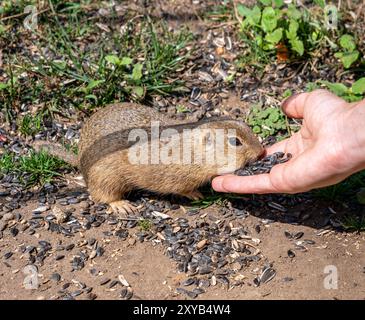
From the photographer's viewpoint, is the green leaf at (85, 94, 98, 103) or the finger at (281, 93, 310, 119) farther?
the green leaf at (85, 94, 98, 103)

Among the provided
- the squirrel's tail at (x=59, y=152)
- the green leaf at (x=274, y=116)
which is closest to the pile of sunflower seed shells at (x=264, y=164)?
the green leaf at (x=274, y=116)

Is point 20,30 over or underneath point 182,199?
over

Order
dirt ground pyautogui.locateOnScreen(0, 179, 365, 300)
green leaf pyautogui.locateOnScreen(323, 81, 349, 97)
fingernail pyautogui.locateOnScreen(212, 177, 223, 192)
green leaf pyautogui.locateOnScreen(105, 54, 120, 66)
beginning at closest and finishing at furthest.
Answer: dirt ground pyautogui.locateOnScreen(0, 179, 365, 300) → fingernail pyautogui.locateOnScreen(212, 177, 223, 192) → green leaf pyautogui.locateOnScreen(323, 81, 349, 97) → green leaf pyautogui.locateOnScreen(105, 54, 120, 66)

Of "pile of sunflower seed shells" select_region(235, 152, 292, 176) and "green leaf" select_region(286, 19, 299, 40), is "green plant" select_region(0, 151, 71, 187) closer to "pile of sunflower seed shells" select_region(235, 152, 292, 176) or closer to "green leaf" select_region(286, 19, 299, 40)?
"pile of sunflower seed shells" select_region(235, 152, 292, 176)

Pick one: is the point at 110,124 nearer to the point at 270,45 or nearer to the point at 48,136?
the point at 48,136

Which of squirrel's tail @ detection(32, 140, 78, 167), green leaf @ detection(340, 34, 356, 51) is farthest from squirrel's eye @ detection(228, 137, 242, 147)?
green leaf @ detection(340, 34, 356, 51)

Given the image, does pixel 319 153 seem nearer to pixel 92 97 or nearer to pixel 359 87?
pixel 359 87

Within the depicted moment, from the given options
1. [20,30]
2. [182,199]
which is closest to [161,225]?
[182,199]
